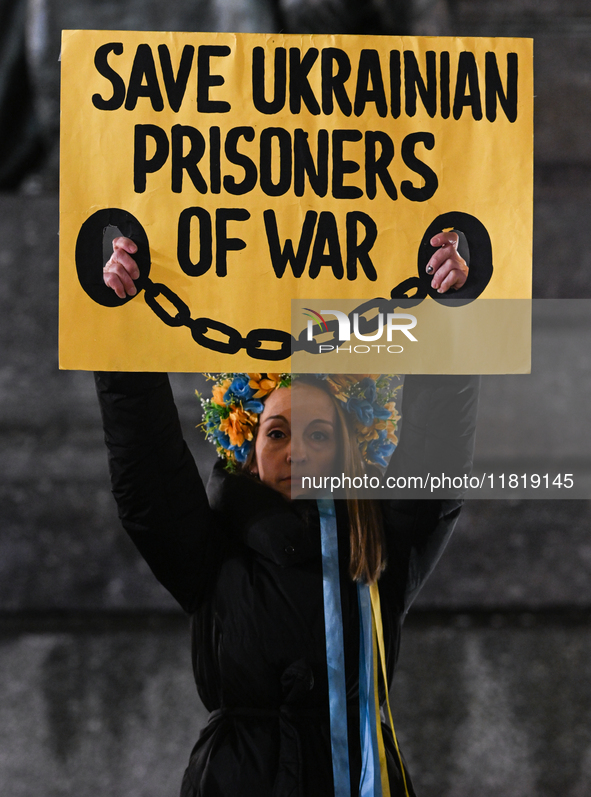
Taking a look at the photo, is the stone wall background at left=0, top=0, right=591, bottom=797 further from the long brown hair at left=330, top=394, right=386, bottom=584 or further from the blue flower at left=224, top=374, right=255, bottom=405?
the long brown hair at left=330, top=394, right=386, bottom=584

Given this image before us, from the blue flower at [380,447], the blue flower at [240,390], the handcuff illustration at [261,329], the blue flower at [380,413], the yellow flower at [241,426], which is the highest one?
the handcuff illustration at [261,329]

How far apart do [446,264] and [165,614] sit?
166 cm

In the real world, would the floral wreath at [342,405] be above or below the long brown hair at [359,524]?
above

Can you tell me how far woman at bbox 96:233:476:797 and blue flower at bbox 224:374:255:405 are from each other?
103 millimetres

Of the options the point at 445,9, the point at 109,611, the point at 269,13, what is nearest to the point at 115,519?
the point at 109,611

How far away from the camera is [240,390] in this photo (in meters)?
1.27

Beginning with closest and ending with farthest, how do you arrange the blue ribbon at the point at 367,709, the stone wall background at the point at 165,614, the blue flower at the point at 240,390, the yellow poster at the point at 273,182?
the yellow poster at the point at 273,182, the blue ribbon at the point at 367,709, the blue flower at the point at 240,390, the stone wall background at the point at 165,614

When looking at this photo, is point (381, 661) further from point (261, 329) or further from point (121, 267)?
point (121, 267)

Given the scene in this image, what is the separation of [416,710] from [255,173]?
71.7 inches

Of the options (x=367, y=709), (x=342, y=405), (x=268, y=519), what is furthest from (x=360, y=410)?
(x=367, y=709)

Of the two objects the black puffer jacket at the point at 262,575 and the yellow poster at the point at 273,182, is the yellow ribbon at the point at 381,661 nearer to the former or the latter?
the black puffer jacket at the point at 262,575

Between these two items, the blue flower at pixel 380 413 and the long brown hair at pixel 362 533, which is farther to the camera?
the blue flower at pixel 380 413

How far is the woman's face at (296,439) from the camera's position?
115 centimetres

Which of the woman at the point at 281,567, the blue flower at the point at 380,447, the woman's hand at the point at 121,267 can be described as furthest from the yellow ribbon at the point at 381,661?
the woman's hand at the point at 121,267
